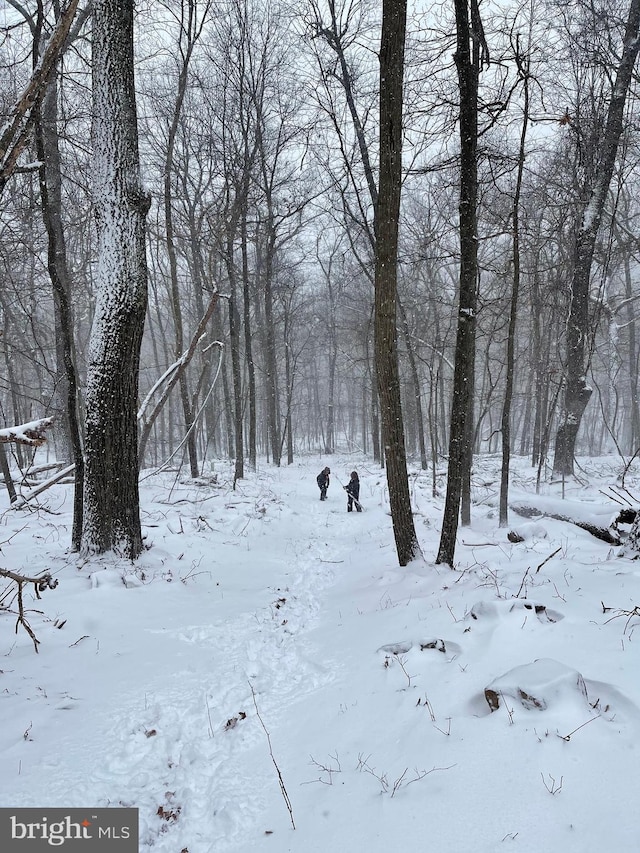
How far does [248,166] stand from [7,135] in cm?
1190

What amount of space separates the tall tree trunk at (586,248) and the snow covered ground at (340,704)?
7358 millimetres

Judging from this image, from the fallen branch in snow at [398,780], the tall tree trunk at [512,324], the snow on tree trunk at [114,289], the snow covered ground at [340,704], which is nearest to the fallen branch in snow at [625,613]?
the snow covered ground at [340,704]

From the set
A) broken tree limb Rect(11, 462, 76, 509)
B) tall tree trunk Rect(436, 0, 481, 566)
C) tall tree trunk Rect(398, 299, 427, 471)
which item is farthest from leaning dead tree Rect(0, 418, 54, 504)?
Result: tall tree trunk Rect(398, 299, 427, 471)

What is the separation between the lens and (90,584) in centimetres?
498

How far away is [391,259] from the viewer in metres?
5.72

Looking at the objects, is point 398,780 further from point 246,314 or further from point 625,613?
point 246,314

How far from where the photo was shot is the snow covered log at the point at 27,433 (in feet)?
7.80

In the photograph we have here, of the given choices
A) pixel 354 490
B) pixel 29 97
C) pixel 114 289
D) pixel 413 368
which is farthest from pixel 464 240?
pixel 354 490

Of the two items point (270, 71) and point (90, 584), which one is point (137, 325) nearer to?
point (90, 584)

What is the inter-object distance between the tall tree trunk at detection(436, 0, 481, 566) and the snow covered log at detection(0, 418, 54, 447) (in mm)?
4612

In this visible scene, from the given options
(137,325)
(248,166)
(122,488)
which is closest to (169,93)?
(248,166)

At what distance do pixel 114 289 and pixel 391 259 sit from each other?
3511mm

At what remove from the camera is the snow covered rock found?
2.70 meters

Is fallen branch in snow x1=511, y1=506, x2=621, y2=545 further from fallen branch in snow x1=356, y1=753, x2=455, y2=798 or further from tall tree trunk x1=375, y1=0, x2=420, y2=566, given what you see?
fallen branch in snow x1=356, y1=753, x2=455, y2=798
